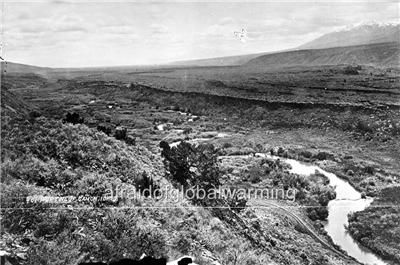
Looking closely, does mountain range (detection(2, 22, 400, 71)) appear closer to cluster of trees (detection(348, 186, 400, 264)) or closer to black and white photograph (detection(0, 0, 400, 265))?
black and white photograph (detection(0, 0, 400, 265))

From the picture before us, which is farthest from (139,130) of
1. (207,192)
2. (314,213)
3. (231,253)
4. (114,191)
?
(231,253)

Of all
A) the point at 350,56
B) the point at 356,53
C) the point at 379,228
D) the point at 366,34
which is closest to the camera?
the point at 379,228

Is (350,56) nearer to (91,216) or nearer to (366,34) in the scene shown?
(366,34)

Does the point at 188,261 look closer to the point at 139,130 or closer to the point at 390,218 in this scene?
the point at 390,218

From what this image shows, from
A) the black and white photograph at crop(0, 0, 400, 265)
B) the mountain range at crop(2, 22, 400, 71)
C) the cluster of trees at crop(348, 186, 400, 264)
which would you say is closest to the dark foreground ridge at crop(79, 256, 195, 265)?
the black and white photograph at crop(0, 0, 400, 265)

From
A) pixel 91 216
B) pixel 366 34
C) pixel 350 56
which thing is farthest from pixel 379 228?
pixel 366 34

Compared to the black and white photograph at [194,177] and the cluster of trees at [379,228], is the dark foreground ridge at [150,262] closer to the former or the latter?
the black and white photograph at [194,177]
